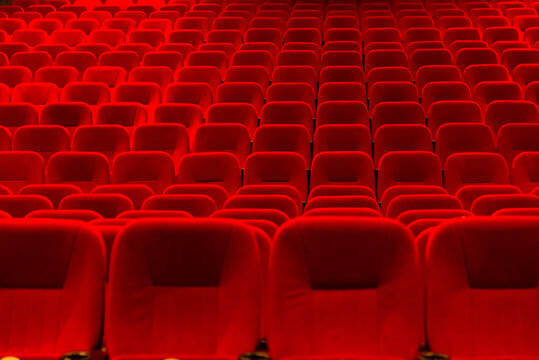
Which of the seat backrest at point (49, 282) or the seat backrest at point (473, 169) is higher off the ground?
the seat backrest at point (473, 169)

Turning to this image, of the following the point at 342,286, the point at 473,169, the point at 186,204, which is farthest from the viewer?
the point at 473,169

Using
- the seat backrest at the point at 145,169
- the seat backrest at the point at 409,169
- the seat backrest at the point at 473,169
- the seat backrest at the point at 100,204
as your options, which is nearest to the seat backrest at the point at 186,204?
the seat backrest at the point at 100,204

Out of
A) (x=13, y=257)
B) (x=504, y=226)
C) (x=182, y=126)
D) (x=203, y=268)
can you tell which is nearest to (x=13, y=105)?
(x=182, y=126)

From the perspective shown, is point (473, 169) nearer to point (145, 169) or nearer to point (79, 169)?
point (145, 169)

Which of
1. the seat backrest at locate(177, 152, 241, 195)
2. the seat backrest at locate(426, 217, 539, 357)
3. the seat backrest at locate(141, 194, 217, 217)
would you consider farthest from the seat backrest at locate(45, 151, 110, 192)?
the seat backrest at locate(426, 217, 539, 357)

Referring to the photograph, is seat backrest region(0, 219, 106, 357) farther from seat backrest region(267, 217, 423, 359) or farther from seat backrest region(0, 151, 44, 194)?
seat backrest region(0, 151, 44, 194)

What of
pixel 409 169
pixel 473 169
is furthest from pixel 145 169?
pixel 473 169

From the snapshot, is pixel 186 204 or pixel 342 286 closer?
pixel 342 286

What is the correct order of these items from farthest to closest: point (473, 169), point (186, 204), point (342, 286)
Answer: point (473, 169) → point (186, 204) → point (342, 286)

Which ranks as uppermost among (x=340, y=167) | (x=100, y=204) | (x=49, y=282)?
(x=340, y=167)

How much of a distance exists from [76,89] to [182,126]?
0.60 metres

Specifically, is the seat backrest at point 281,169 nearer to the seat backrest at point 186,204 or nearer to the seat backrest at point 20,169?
the seat backrest at point 186,204

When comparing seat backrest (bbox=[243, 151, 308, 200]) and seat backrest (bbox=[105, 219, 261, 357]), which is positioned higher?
seat backrest (bbox=[243, 151, 308, 200])

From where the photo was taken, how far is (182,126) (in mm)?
1850
